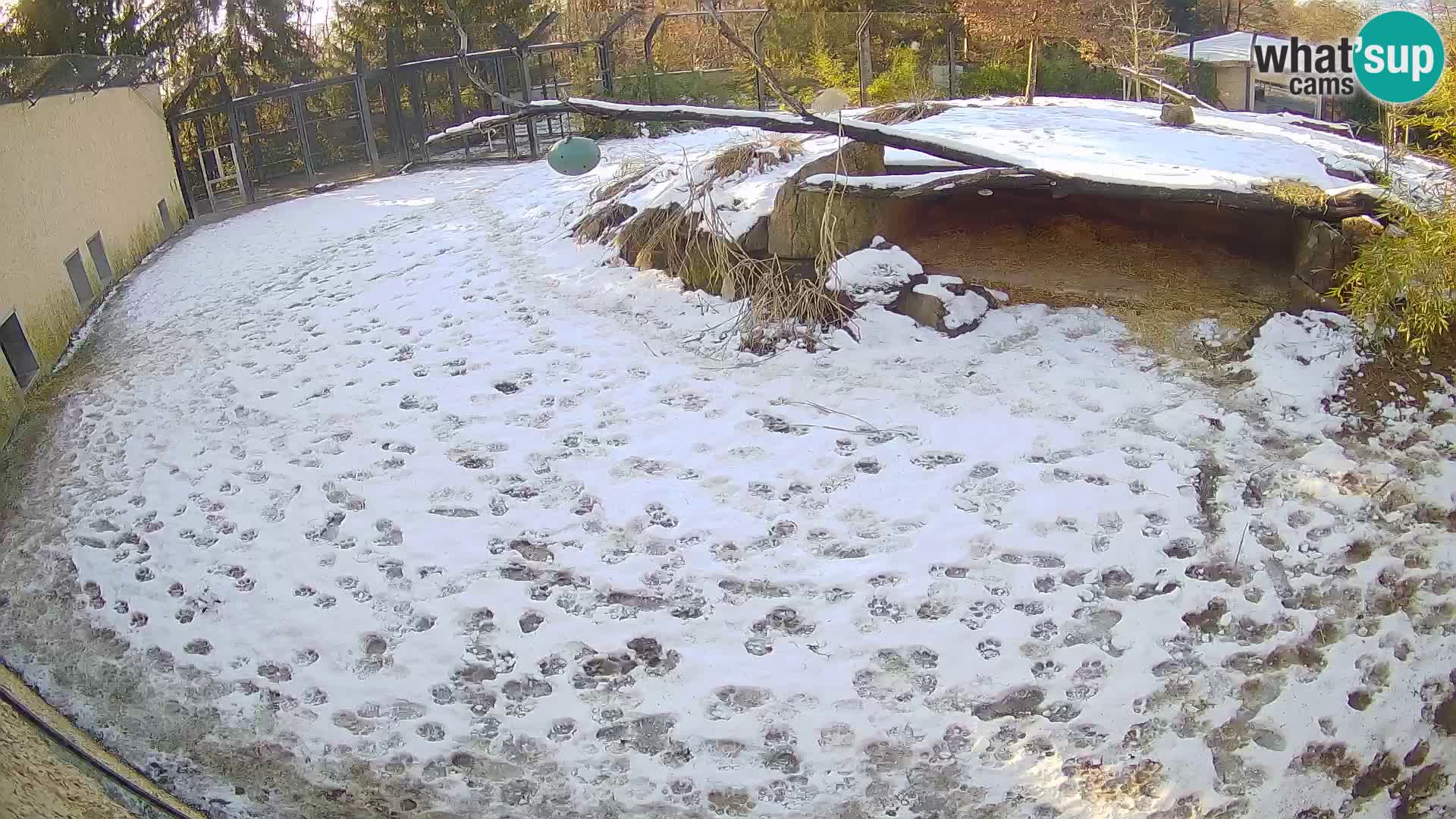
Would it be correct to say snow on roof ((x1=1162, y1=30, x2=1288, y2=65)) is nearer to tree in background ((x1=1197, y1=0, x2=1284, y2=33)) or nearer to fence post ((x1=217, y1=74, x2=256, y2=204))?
tree in background ((x1=1197, y1=0, x2=1284, y2=33))

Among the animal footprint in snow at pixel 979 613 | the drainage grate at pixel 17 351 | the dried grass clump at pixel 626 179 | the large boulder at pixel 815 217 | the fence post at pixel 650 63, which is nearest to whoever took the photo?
the animal footprint in snow at pixel 979 613

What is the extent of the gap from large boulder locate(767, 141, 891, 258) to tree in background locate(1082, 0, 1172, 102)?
848cm

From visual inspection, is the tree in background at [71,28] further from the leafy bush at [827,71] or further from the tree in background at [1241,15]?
the tree in background at [1241,15]

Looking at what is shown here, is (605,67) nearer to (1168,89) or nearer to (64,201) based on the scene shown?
(1168,89)

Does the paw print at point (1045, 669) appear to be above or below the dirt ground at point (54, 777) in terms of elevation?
below

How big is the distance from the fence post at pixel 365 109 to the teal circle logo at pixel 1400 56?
10.4 metres

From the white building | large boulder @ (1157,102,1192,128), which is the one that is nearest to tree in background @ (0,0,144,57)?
large boulder @ (1157,102,1192,128)

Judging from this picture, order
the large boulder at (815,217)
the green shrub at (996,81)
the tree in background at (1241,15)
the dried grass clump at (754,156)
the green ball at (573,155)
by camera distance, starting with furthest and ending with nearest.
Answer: the tree in background at (1241,15) < the green shrub at (996,81) < the dried grass clump at (754,156) < the large boulder at (815,217) < the green ball at (573,155)

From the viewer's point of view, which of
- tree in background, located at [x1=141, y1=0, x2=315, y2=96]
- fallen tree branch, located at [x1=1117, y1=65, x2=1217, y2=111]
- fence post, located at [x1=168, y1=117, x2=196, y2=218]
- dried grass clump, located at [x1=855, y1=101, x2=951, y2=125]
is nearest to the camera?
dried grass clump, located at [x1=855, y1=101, x2=951, y2=125]

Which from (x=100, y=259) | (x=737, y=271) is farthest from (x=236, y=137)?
(x=737, y=271)

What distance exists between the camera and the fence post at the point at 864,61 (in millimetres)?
12961

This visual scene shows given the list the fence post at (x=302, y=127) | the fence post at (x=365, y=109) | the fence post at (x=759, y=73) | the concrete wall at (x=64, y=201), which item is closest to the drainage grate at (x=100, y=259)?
the concrete wall at (x=64, y=201)

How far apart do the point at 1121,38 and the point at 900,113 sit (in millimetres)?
6352

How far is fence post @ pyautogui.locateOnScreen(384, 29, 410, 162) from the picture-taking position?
12.3m
